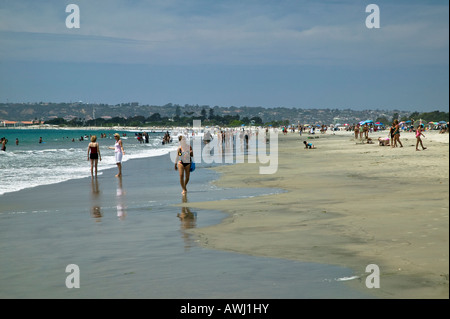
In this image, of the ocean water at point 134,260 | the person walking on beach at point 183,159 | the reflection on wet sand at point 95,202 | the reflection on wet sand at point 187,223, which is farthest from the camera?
the person walking on beach at point 183,159

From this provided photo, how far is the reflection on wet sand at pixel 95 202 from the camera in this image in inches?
419

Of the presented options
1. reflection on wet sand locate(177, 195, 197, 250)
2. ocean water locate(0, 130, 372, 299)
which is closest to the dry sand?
reflection on wet sand locate(177, 195, 197, 250)

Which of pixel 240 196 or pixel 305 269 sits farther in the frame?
pixel 240 196

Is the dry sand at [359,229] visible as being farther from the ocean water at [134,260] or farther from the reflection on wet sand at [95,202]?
the reflection on wet sand at [95,202]

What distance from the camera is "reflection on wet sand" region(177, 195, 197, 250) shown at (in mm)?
7625

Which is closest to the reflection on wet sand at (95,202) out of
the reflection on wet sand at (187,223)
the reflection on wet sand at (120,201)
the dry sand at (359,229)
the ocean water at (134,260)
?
the ocean water at (134,260)

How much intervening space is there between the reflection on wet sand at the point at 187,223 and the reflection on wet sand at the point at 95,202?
64.5 inches

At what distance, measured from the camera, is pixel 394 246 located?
21.0 ft

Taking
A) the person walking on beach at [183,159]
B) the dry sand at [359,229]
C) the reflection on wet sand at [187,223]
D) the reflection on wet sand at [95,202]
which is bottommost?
the reflection on wet sand at [95,202]

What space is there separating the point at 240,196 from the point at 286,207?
2767 millimetres

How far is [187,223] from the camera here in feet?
30.7

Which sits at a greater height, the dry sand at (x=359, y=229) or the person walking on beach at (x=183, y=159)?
the person walking on beach at (x=183, y=159)
